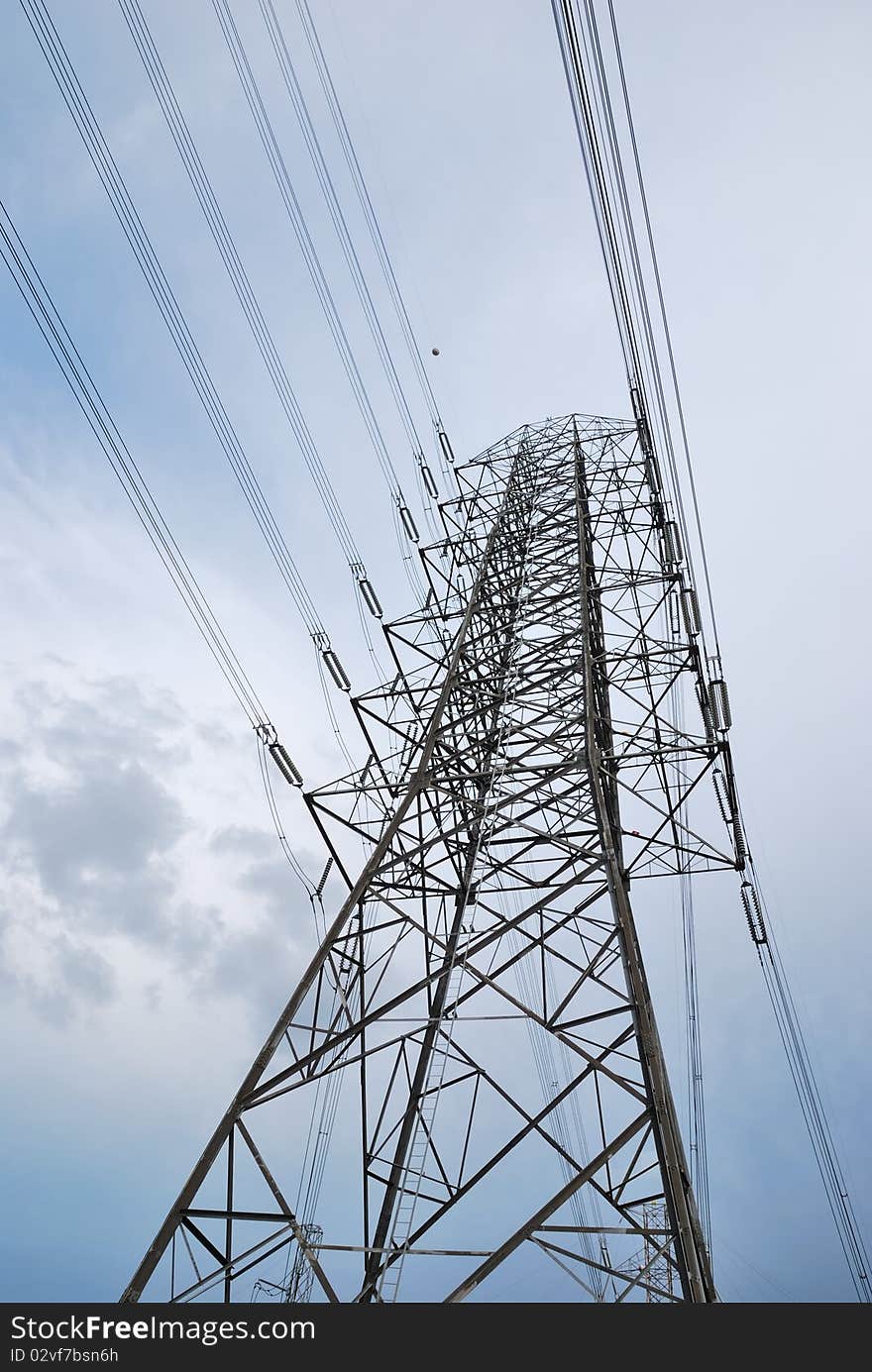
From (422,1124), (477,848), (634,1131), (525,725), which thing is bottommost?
(634,1131)

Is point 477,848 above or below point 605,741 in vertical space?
below

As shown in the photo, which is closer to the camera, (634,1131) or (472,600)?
(634,1131)
